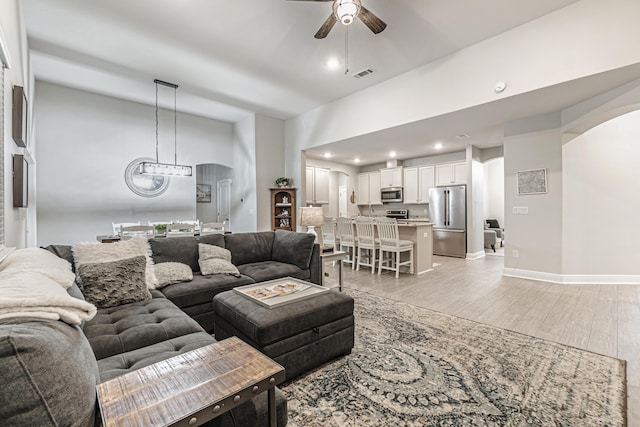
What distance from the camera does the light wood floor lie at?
2.45m

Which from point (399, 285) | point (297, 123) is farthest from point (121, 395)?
point (297, 123)

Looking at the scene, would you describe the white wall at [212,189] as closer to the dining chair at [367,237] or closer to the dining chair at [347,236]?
the dining chair at [347,236]

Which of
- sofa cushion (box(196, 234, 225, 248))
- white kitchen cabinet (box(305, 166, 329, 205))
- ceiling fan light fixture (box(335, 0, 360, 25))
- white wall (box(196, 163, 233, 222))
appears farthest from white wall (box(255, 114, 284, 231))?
ceiling fan light fixture (box(335, 0, 360, 25))

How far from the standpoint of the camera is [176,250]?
304 cm

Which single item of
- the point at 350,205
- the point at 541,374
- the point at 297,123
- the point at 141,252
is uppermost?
the point at 297,123

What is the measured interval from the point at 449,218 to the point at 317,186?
360cm

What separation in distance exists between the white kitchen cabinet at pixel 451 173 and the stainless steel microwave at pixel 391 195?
3.65ft

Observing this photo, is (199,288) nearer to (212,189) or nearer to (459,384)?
(459,384)

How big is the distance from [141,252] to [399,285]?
11.3ft

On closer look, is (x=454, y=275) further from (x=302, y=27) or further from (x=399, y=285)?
(x=302, y=27)

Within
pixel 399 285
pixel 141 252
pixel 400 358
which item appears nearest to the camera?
pixel 400 358

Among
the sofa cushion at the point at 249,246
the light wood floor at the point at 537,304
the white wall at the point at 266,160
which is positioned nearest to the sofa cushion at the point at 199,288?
the sofa cushion at the point at 249,246

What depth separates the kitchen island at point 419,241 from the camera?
16.8 ft

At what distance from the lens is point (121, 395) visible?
935 mm
